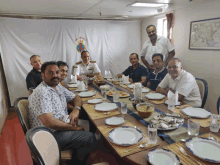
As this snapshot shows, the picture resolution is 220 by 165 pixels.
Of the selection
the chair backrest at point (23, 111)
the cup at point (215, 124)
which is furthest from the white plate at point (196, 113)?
the chair backrest at point (23, 111)

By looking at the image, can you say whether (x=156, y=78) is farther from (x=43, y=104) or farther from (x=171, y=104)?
(x=43, y=104)

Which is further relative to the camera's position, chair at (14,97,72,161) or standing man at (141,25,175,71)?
standing man at (141,25,175,71)

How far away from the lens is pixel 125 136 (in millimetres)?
1148

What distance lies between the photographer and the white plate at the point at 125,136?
1.07 metres

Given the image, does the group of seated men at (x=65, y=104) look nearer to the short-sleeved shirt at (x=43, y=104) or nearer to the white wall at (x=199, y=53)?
the short-sleeved shirt at (x=43, y=104)

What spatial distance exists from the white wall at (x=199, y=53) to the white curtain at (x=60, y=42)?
1654 millimetres

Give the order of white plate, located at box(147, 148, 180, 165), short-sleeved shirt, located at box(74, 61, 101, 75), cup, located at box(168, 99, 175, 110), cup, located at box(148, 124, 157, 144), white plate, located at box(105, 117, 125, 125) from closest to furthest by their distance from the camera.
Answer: white plate, located at box(147, 148, 180, 165) → cup, located at box(148, 124, 157, 144) → white plate, located at box(105, 117, 125, 125) → cup, located at box(168, 99, 175, 110) → short-sleeved shirt, located at box(74, 61, 101, 75)

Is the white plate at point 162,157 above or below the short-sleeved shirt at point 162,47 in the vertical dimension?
below

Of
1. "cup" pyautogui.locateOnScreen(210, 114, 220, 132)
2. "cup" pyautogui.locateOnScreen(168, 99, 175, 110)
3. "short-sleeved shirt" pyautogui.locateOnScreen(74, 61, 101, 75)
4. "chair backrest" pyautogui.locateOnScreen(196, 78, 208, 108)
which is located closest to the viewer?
"cup" pyautogui.locateOnScreen(210, 114, 220, 132)

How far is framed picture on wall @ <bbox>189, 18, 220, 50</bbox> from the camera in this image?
2.68m

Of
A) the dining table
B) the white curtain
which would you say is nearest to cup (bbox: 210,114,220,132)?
the dining table

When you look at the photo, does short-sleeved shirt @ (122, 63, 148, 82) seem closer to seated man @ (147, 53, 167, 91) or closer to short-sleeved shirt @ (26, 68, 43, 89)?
seated man @ (147, 53, 167, 91)

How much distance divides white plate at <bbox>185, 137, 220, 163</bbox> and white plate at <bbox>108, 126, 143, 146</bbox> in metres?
0.33

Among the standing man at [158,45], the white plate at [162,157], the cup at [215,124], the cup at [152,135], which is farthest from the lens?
the standing man at [158,45]
